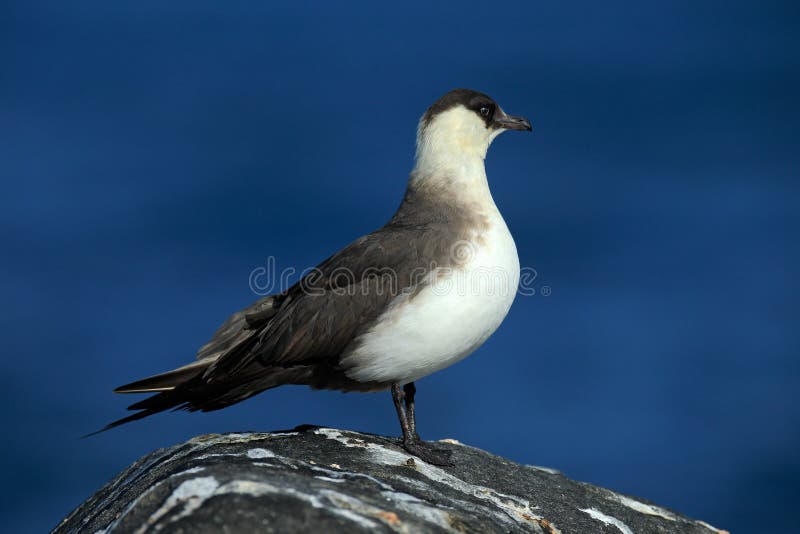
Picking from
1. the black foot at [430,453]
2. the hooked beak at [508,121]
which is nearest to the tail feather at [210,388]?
the black foot at [430,453]

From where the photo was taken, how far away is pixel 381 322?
766 centimetres

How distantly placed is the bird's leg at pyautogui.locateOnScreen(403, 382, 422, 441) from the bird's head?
6.61 ft

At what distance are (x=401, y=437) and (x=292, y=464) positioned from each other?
6.37ft

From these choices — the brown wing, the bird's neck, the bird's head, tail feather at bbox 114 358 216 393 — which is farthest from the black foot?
the bird's head

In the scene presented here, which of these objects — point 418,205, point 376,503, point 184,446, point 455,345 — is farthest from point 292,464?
point 418,205

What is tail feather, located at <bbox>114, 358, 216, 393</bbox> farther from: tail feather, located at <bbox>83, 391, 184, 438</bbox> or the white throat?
the white throat

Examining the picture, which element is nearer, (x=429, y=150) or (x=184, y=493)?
(x=184, y=493)

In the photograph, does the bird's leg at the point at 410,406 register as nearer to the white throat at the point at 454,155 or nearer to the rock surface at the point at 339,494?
the rock surface at the point at 339,494

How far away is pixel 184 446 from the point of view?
24.1 feet

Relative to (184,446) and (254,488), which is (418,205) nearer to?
(184,446)

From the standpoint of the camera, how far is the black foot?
24.2ft

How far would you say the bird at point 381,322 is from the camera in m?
7.59

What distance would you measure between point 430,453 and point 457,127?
3066mm

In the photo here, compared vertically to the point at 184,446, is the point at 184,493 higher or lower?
lower
